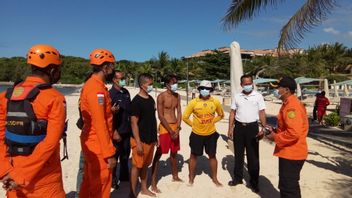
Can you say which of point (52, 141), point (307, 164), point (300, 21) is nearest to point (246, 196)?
point (307, 164)

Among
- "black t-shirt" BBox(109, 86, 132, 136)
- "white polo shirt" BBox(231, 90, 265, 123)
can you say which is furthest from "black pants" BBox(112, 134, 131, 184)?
"white polo shirt" BBox(231, 90, 265, 123)

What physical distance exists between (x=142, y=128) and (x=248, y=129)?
1.81 meters

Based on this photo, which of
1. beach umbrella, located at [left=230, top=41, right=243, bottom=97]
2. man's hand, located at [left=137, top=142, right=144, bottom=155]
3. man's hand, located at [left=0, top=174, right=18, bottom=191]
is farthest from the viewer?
beach umbrella, located at [left=230, top=41, right=243, bottom=97]

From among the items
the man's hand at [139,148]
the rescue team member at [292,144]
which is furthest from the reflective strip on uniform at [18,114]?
the rescue team member at [292,144]

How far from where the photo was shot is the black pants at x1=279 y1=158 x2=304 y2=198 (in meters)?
3.99

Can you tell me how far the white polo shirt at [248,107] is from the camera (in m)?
5.55

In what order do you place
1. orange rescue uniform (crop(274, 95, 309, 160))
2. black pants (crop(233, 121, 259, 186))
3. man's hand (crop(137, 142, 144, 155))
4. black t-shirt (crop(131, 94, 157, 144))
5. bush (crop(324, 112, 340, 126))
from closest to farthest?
orange rescue uniform (crop(274, 95, 309, 160)) → man's hand (crop(137, 142, 144, 155)) → black t-shirt (crop(131, 94, 157, 144)) → black pants (crop(233, 121, 259, 186)) → bush (crop(324, 112, 340, 126))

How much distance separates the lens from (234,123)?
5.93 m

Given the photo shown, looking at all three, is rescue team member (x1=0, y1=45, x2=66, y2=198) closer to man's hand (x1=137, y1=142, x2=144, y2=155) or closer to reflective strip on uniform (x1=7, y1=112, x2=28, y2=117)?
reflective strip on uniform (x1=7, y1=112, x2=28, y2=117)

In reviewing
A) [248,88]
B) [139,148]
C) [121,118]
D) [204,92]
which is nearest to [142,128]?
[139,148]

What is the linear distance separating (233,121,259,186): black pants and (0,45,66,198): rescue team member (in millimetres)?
3562

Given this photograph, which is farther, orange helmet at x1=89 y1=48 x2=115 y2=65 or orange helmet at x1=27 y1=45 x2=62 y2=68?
orange helmet at x1=89 y1=48 x2=115 y2=65

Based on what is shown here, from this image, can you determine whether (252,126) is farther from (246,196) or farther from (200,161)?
(200,161)

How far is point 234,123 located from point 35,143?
4.03 meters
